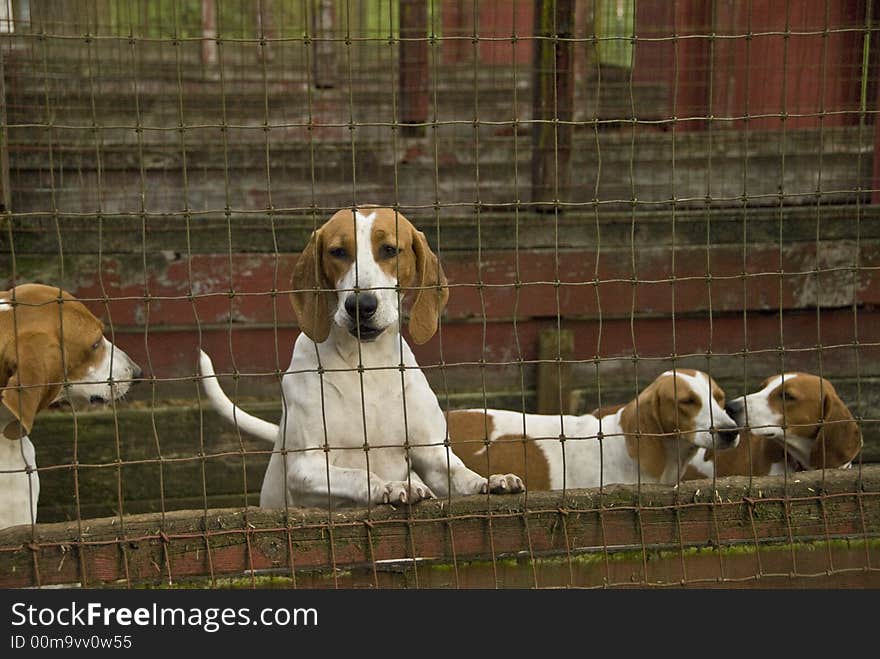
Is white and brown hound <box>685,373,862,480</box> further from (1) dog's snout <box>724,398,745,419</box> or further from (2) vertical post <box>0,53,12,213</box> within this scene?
(2) vertical post <box>0,53,12,213</box>

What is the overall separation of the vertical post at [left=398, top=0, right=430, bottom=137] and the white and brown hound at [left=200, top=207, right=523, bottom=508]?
3.42 meters

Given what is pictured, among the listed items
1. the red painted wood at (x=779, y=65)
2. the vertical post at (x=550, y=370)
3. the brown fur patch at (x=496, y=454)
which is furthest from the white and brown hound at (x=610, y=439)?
the red painted wood at (x=779, y=65)

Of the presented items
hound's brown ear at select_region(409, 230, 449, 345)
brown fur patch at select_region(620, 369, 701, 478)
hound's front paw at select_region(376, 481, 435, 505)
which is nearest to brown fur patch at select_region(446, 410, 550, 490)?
brown fur patch at select_region(620, 369, 701, 478)

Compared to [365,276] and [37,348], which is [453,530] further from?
[37,348]

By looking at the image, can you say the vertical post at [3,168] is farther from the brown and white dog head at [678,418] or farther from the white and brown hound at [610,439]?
the brown and white dog head at [678,418]

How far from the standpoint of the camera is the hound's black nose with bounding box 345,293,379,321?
4.45 meters

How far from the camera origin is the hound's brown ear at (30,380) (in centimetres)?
425

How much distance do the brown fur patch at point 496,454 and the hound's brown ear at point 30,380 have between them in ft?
6.84

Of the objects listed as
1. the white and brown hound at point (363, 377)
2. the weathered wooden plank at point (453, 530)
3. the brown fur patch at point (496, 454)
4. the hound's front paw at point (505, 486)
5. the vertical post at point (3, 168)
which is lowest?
the brown fur patch at point (496, 454)

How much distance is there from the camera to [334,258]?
4.61 m

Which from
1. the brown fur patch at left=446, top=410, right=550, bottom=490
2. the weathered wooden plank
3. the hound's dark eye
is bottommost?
the brown fur patch at left=446, top=410, right=550, bottom=490
